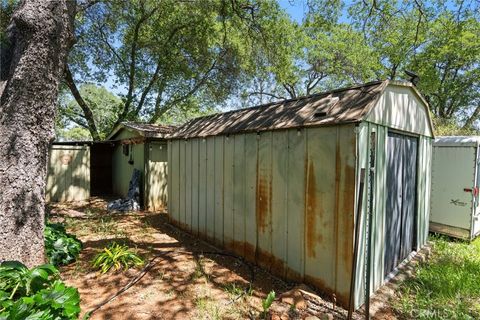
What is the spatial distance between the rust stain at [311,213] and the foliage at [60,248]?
3.51 metres

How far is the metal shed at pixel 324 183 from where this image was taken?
298 cm

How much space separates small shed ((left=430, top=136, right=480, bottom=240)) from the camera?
537 cm

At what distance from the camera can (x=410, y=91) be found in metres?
A: 4.06

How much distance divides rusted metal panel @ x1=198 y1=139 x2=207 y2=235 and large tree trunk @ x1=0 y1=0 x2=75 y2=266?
2.50m

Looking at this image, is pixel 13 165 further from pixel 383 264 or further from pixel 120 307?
pixel 383 264

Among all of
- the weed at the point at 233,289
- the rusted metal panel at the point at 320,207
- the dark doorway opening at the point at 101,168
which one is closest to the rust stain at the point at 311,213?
the rusted metal panel at the point at 320,207

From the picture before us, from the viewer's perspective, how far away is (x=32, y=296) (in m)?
2.33

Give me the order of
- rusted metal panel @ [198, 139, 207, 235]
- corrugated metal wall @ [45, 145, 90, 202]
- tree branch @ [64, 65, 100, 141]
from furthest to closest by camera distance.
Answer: tree branch @ [64, 65, 100, 141] → corrugated metal wall @ [45, 145, 90, 202] → rusted metal panel @ [198, 139, 207, 235]

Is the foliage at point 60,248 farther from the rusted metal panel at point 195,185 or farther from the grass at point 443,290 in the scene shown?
the grass at point 443,290

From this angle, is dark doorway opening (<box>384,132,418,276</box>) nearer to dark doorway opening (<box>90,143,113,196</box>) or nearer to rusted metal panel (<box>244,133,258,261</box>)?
rusted metal panel (<box>244,133,258,261</box>)

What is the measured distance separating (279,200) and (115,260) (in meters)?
2.54

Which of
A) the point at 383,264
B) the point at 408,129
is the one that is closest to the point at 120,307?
the point at 383,264

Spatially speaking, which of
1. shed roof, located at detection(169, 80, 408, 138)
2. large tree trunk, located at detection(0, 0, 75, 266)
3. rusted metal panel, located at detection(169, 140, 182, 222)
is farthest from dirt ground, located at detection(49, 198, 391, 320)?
shed roof, located at detection(169, 80, 408, 138)

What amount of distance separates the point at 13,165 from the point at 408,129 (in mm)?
5229
